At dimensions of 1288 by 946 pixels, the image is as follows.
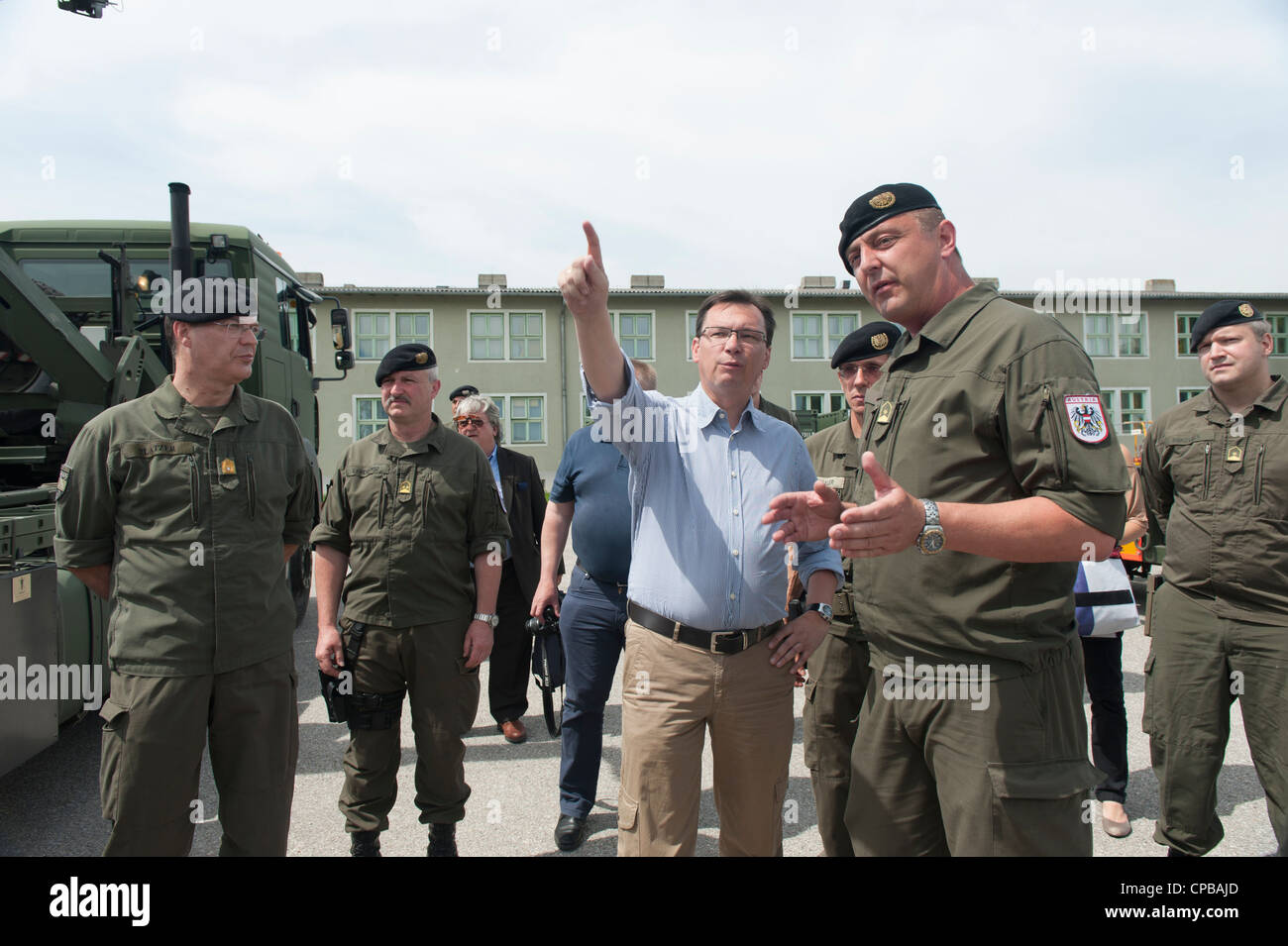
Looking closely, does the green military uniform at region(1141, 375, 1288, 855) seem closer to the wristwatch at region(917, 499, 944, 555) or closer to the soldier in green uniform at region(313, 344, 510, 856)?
the wristwatch at region(917, 499, 944, 555)

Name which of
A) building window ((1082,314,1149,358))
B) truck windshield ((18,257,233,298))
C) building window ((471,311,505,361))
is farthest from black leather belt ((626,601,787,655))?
building window ((1082,314,1149,358))

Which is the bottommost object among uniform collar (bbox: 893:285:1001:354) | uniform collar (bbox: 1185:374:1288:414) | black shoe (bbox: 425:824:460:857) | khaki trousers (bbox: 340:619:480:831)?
black shoe (bbox: 425:824:460:857)

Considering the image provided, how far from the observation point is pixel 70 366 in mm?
5047

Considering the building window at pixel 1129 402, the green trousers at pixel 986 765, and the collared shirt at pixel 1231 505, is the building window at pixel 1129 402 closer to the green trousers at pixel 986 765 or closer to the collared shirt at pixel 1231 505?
the collared shirt at pixel 1231 505

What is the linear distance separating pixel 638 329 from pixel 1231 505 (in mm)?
28930

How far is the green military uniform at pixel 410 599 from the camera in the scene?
3.25 metres

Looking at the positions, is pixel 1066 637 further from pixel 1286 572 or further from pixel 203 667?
pixel 203 667

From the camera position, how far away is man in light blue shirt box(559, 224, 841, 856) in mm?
2385

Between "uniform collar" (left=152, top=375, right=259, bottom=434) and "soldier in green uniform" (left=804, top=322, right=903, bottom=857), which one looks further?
"soldier in green uniform" (left=804, top=322, right=903, bottom=857)

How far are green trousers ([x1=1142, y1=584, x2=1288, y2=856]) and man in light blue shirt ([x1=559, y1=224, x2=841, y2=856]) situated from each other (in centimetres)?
159

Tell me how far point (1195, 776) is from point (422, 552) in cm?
315

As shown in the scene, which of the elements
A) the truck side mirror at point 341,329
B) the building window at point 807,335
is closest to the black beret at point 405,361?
the truck side mirror at point 341,329

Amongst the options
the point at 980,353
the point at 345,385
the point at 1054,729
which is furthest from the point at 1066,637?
the point at 345,385

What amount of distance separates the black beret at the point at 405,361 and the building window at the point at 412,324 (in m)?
28.2
